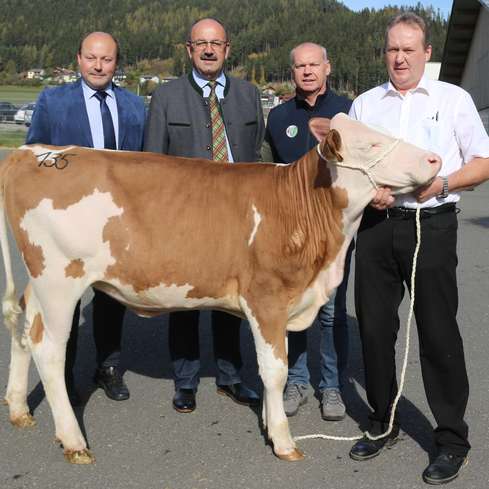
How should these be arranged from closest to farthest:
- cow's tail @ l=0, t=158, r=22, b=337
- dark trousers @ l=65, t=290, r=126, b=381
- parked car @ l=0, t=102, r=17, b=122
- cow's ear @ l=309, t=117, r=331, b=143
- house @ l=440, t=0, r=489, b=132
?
cow's ear @ l=309, t=117, r=331, b=143 < cow's tail @ l=0, t=158, r=22, b=337 < dark trousers @ l=65, t=290, r=126, b=381 < house @ l=440, t=0, r=489, b=132 < parked car @ l=0, t=102, r=17, b=122

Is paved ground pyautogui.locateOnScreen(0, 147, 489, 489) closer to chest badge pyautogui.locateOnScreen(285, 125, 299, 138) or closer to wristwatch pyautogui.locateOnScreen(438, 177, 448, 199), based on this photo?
wristwatch pyautogui.locateOnScreen(438, 177, 448, 199)

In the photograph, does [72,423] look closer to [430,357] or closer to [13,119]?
[430,357]

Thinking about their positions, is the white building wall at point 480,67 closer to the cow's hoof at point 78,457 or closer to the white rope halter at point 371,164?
the white rope halter at point 371,164

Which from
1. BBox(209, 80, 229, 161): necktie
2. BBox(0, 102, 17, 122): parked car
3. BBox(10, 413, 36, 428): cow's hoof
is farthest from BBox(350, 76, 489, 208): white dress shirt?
BBox(0, 102, 17, 122): parked car

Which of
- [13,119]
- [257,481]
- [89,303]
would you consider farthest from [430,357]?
[13,119]

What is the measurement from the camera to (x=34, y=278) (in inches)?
168

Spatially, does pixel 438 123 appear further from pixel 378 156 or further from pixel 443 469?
pixel 443 469

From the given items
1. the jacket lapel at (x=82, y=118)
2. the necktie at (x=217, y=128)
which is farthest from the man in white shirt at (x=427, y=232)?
the jacket lapel at (x=82, y=118)

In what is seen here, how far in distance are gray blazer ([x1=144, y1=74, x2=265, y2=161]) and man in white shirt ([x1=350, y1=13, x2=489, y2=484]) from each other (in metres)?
1.01

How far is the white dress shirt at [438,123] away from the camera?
3.96 metres

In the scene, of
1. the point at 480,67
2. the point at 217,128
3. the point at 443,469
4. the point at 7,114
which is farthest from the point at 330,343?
the point at 7,114

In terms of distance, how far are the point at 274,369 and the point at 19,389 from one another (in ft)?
5.42

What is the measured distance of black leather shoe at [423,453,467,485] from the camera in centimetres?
398

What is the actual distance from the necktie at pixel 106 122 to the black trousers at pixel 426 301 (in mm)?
1884
